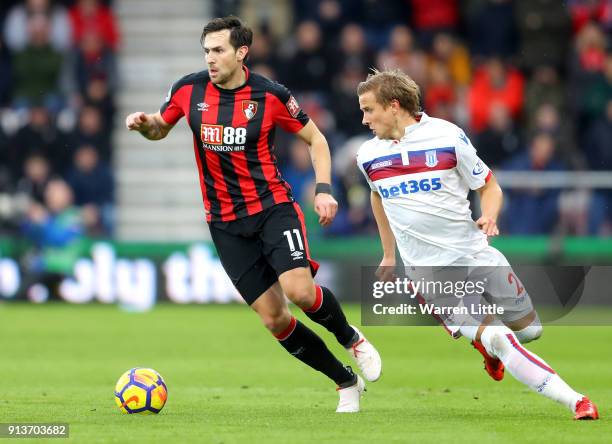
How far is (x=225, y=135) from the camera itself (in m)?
8.55

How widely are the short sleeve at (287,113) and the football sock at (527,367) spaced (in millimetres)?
1910

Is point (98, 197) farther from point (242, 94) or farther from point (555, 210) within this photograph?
point (242, 94)

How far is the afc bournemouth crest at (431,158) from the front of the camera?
8055 millimetres

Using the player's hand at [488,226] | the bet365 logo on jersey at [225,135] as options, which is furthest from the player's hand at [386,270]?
the bet365 logo on jersey at [225,135]

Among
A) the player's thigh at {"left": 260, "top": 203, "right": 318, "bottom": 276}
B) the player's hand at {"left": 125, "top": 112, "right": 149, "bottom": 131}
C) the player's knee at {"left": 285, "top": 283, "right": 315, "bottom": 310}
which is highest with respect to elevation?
the player's hand at {"left": 125, "top": 112, "right": 149, "bottom": 131}

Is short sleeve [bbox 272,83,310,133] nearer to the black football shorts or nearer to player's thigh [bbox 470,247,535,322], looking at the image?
the black football shorts

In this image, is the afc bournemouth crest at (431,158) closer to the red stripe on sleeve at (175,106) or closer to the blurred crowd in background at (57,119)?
the red stripe on sleeve at (175,106)

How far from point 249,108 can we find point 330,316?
1.44 m

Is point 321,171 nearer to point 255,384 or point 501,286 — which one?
point 501,286

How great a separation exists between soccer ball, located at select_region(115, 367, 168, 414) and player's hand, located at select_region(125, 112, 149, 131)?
5.14 ft

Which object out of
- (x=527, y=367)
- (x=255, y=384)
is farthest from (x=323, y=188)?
(x=255, y=384)

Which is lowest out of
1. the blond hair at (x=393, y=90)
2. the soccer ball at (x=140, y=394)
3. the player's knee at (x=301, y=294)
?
the soccer ball at (x=140, y=394)

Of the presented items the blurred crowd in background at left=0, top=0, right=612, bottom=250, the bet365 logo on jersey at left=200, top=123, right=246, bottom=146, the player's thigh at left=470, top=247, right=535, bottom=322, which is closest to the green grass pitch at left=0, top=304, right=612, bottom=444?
the player's thigh at left=470, top=247, right=535, bottom=322

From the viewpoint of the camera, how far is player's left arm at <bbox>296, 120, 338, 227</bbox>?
804 cm
